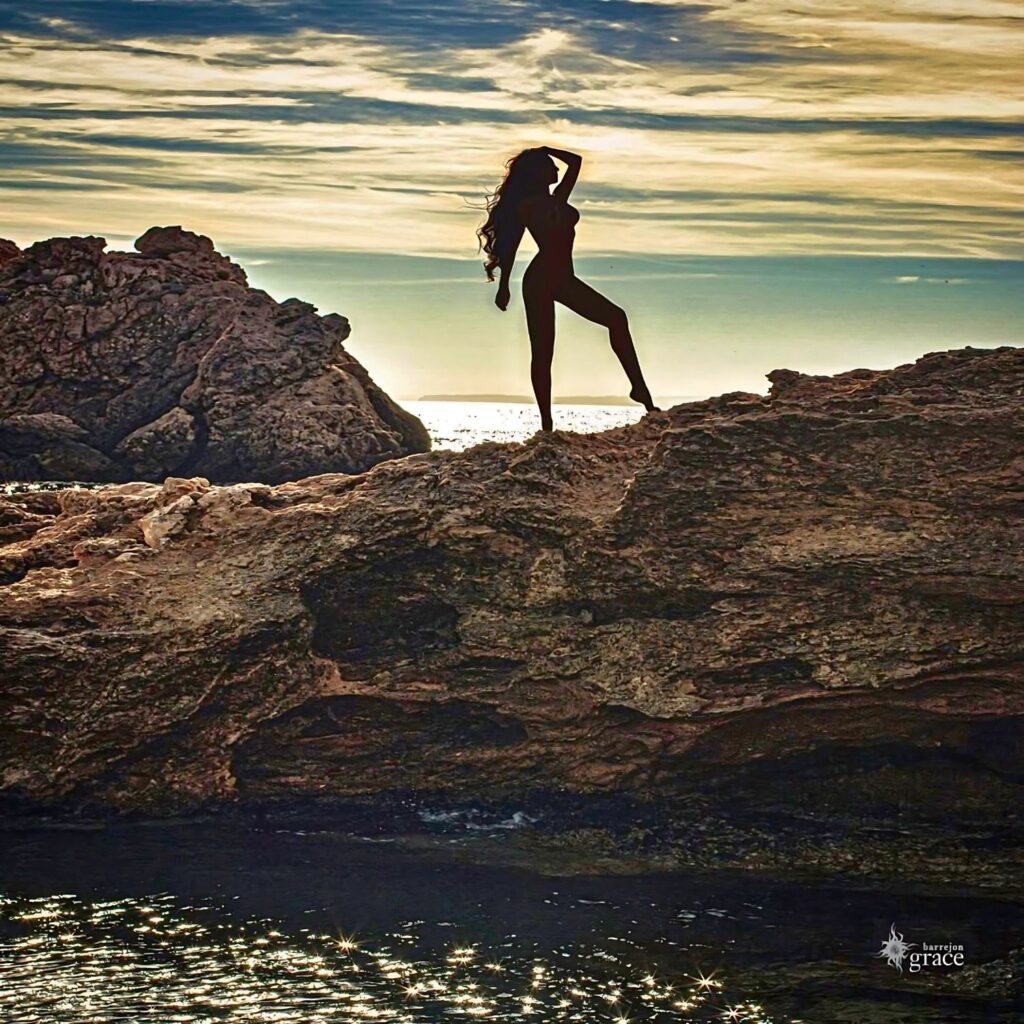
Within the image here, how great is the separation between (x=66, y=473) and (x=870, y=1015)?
58589mm

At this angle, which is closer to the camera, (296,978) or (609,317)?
(296,978)

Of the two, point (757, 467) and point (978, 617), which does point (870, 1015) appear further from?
point (757, 467)

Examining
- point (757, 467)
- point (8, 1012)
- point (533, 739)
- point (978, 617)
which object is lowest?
point (8, 1012)

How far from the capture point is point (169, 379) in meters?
68.8

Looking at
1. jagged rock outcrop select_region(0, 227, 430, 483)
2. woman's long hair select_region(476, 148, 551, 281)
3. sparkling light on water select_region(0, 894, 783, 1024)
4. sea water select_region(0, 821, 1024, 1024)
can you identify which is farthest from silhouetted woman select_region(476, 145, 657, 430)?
jagged rock outcrop select_region(0, 227, 430, 483)

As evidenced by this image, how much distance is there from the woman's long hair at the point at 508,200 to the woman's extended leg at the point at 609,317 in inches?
33.6

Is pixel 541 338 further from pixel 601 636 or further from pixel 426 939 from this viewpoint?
pixel 426 939

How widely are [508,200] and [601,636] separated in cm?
514

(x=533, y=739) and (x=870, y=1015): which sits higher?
(x=533, y=739)

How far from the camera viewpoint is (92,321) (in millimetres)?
70500

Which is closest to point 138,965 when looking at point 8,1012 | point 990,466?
point 8,1012

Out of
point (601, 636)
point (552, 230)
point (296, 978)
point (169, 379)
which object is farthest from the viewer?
point (169, 379)

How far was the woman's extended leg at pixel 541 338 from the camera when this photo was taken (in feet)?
56.3

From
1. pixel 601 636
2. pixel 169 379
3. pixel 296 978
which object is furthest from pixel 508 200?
pixel 169 379
